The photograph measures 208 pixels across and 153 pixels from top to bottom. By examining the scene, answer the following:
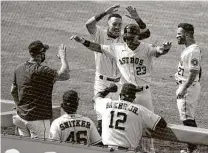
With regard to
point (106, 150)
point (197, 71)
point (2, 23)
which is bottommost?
point (106, 150)

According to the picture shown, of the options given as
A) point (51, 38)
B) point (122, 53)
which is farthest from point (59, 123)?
point (51, 38)

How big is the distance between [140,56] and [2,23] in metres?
9.19

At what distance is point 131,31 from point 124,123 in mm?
1430

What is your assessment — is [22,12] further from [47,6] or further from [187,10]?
[187,10]

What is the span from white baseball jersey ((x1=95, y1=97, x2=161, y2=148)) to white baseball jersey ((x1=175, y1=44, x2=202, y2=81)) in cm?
137

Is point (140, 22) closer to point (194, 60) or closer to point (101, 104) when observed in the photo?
point (194, 60)

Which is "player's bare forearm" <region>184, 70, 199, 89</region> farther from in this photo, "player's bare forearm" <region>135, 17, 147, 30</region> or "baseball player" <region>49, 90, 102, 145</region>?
"baseball player" <region>49, 90, 102, 145</region>

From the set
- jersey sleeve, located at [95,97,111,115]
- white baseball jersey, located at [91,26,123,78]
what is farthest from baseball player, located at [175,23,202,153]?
jersey sleeve, located at [95,97,111,115]

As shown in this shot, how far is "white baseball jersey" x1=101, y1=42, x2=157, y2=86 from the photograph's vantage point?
24.4 ft

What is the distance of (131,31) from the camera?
7.14 meters

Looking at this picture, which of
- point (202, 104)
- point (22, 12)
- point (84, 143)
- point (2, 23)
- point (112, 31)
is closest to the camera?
point (84, 143)

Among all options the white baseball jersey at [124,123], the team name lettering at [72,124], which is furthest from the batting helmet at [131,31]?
the team name lettering at [72,124]

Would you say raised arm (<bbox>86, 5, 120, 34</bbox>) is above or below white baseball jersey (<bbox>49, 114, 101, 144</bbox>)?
above

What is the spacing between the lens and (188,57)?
24.4ft
